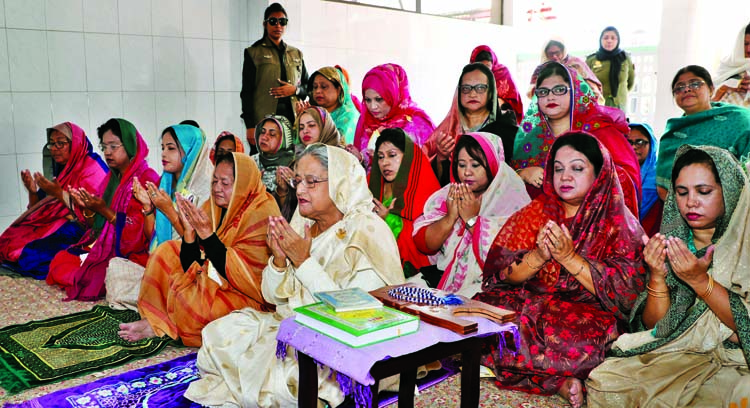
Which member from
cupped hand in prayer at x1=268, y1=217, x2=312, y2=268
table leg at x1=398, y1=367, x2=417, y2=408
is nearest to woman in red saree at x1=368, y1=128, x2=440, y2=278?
cupped hand in prayer at x1=268, y1=217, x2=312, y2=268

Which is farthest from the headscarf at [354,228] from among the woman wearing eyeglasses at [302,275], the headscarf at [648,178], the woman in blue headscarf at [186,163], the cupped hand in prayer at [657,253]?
the headscarf at [648,178]

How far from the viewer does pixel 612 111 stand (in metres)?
3.80

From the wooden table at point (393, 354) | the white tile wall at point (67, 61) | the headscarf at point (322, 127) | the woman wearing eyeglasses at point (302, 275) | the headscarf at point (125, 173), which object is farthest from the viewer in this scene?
the white tile wall at point (67, 61)

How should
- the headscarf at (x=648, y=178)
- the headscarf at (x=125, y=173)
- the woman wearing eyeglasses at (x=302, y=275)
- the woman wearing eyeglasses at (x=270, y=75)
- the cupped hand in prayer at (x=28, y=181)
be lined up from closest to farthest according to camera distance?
the woman wearing eyeglasses at (x=302, y=275)
the headscarf at (x=648, y=178)
the headscarf at (x=125, y=173)
the cupped hand in prayer at (x=28, y=181)
the woman wearing eyeglasses at (x=270, y=75)

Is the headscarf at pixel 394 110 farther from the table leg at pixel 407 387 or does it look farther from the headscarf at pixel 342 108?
the table leg at pixel 407 387

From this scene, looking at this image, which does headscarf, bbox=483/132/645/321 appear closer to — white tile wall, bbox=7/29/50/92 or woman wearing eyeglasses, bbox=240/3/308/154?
woman wearing eyeglasses, bbox=240/3/308/154

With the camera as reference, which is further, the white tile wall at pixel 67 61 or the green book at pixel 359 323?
the white tile wall at pixel 67 61

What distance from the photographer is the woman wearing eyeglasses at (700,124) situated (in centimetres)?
395

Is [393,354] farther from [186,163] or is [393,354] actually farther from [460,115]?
[186,163]

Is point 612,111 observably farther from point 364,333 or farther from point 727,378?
point 364,333

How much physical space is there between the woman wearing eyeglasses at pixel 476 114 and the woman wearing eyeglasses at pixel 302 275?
1.39m

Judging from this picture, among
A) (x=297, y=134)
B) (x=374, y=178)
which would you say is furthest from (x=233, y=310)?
(x=297, y=134)

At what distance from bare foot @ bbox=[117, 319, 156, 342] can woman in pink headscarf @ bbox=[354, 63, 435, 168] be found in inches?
77.2

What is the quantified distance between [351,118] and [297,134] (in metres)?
0.71
